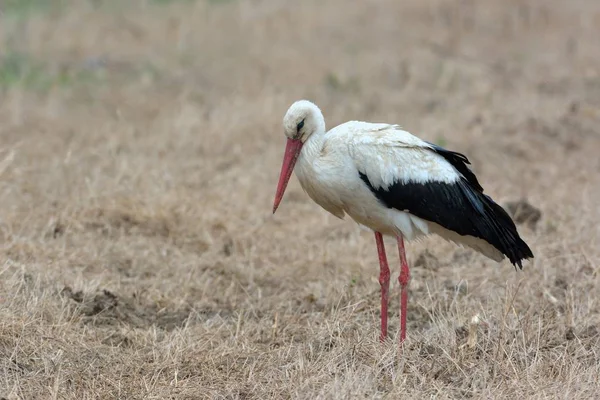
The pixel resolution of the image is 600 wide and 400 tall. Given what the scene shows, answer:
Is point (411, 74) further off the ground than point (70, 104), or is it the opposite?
point (411, 74)

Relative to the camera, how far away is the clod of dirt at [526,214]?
7.47 metres

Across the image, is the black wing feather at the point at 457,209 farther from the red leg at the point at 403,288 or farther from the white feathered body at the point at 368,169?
the red leg at the point at 403,288

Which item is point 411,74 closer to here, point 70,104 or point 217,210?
point 70,104

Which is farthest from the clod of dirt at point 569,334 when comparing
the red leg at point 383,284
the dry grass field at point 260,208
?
the red leg at point 383,284

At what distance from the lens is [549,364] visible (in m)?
4.76

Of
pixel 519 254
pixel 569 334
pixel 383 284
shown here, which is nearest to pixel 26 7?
pixel 383 284

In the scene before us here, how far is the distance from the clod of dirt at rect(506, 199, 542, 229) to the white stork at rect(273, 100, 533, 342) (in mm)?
2056

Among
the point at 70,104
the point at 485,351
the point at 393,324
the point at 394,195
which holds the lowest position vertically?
the point at 70,104

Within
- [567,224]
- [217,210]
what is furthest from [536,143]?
[217,210]

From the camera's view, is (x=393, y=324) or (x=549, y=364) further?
(x=393, y=324)

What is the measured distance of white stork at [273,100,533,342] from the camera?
5215mm

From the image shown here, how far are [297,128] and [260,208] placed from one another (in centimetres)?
276

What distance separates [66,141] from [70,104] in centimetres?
144

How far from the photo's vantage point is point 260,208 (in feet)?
26.2
